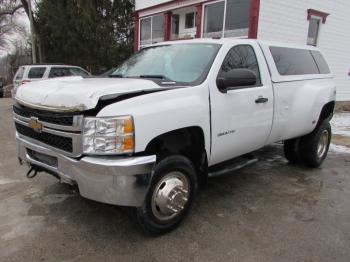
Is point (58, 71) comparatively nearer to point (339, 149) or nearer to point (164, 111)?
point (339, 149)

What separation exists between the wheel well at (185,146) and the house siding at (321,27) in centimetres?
876

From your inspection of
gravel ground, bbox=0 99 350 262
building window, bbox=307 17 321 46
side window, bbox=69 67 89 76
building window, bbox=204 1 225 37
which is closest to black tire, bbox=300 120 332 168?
gravel ground, bbox=0 99 350 262

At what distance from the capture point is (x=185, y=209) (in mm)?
3320

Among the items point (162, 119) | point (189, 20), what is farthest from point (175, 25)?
point (162, 119)

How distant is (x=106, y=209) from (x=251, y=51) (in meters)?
2.66

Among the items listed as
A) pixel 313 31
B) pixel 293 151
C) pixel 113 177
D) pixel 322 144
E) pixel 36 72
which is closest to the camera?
pixel 113 177

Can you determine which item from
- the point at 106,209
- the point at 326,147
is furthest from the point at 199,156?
the point at 326,147

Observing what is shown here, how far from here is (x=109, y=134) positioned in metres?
2.60

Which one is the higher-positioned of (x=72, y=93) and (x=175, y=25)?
(x=175, y=25)

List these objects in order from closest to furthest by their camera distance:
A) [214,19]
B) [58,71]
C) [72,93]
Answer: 1. [72,93]
2. [214,19]
3. [58,71]

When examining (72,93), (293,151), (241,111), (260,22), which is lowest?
(293,151)

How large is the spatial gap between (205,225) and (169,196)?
2.03 ft

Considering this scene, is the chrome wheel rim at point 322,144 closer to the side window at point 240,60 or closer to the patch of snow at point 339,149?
the patch of snow at point 339,149

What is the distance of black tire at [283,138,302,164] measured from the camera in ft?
17.7
